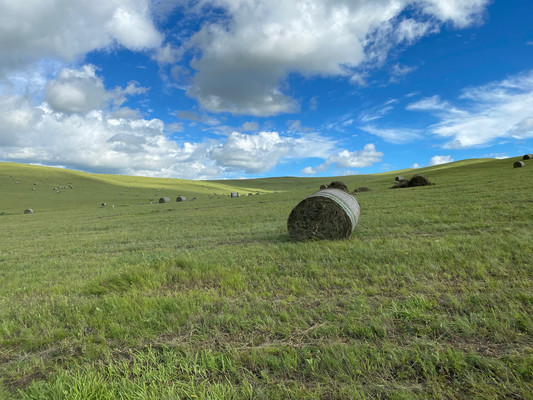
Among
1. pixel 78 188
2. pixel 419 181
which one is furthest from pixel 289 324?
pixel 78 188

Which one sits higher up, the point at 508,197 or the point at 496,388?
the point at 508,197

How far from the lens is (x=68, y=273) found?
7.93 metres

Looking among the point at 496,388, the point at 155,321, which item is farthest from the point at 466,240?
the point at 155,321

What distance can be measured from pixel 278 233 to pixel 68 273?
7189 mm

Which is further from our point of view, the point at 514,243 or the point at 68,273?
the point at 68,273

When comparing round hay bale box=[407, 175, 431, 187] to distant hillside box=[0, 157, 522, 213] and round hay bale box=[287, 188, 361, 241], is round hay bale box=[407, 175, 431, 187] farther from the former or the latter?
round hay bale box=[287, 188, 361, 241]

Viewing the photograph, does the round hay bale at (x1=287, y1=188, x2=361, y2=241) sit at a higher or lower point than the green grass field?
higher

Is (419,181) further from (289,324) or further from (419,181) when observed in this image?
(289,324)

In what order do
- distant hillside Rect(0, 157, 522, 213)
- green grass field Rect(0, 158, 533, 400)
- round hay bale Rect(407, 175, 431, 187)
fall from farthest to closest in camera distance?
distant hillside Rect(0, 157, 522, 213) → round hay bale Rect(407, 175, 431, 187) → green grass field Rect(0, 158, 533, 400)

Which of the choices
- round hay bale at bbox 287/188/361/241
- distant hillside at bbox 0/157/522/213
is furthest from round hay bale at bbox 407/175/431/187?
round hay bale at bbox 287/188/361/241

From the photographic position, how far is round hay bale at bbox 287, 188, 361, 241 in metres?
9.56

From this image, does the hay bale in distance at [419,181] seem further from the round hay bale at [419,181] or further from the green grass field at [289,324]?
the green grass field at [289,324]

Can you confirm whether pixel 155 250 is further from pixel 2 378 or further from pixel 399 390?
pixel 399 390

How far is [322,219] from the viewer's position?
9750 mm
